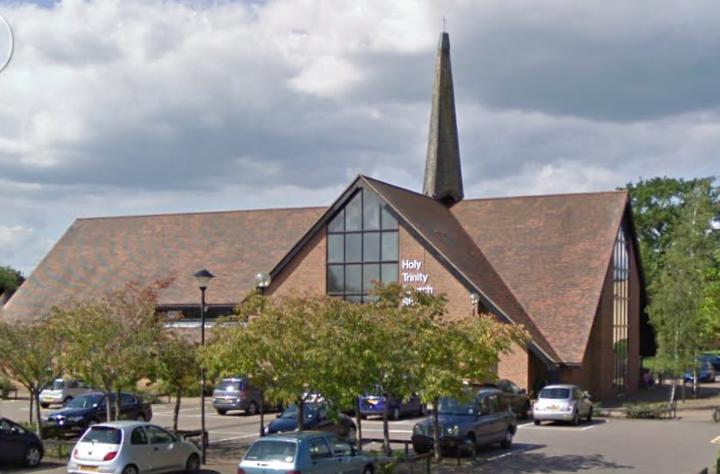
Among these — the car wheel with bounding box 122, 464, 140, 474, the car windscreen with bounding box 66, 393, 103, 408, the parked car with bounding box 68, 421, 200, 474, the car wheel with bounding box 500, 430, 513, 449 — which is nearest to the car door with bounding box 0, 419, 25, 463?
the parked car with bounding box 68, 421, 200, 474

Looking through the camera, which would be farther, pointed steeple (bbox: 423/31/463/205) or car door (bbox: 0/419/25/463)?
pointed steeple (bbox: 423/31/463/205)

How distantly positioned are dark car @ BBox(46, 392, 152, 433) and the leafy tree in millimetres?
57283

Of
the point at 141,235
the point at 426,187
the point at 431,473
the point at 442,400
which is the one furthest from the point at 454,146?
the point at 431,473

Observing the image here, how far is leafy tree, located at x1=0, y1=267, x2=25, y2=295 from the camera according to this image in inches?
3433

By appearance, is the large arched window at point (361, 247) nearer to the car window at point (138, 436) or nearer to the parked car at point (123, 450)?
the parked car at point (123, 450)

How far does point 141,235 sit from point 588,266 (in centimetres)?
2684

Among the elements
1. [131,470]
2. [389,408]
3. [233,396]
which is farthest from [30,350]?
[389,408]

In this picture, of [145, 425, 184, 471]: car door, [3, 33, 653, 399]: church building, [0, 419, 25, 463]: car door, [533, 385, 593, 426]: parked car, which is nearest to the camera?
[145, 425, 184, 471]: car door

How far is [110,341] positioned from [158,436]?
4.67 meters

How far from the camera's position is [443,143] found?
54.9 meters

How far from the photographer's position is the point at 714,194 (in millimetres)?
76938

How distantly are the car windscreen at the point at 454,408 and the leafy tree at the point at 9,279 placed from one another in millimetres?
67223

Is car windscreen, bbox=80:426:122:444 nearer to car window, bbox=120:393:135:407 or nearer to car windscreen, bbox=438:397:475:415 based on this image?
car windscreen, bbox=438:397:475:415

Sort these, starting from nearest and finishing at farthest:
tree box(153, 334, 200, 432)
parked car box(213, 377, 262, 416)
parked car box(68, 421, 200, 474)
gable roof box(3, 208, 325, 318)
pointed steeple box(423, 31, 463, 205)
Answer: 1. parked car box(68, 421, 200, 474)
2. tree box(153, 334, 200, 432)
3. parked car box(213, 377, 262, 416)
4. gable roof box(3, 208, 325, 318)
5. pointed steeple box(423, 31, 463, 205)
